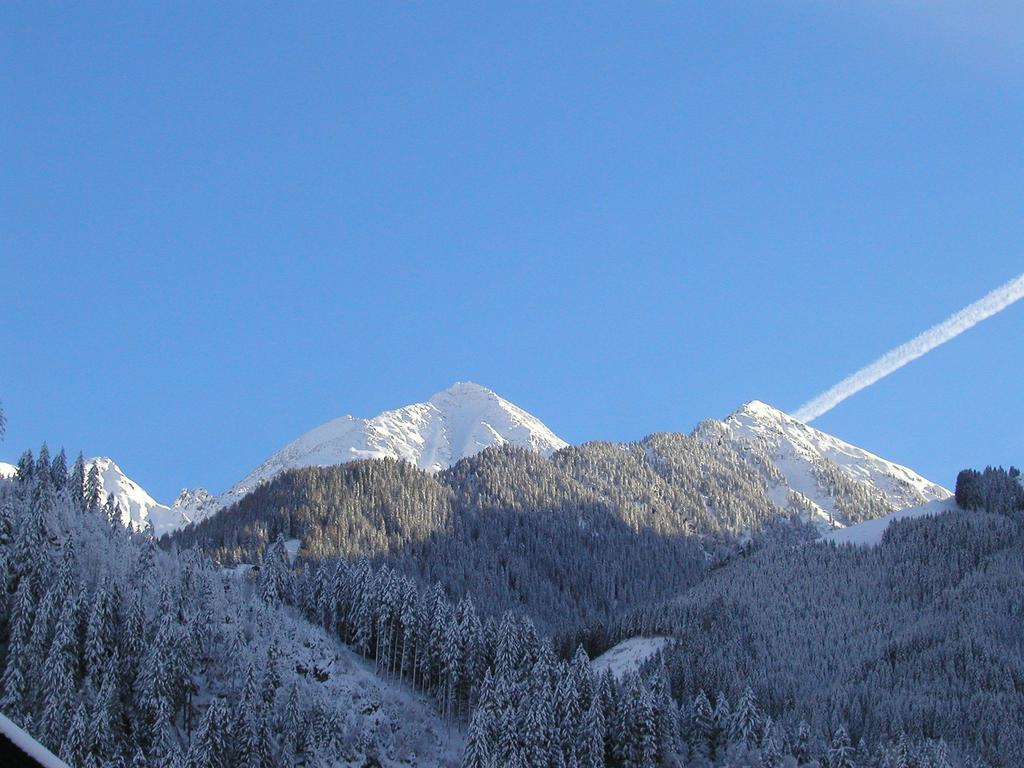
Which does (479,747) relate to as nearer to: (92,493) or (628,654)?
(628,654)

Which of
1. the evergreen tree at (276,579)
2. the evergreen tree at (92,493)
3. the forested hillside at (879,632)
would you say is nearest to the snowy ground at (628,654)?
the forested hillside at (879,632)

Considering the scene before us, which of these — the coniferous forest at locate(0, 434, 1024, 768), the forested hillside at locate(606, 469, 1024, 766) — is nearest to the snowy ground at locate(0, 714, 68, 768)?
the coniferous forest at locate(0, 434, 1024, 768)

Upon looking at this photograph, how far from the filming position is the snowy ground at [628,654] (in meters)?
141

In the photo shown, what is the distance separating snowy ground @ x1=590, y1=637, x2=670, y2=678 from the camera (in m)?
141

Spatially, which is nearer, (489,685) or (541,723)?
(541,723)

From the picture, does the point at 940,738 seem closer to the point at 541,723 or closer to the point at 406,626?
the point at 541,723

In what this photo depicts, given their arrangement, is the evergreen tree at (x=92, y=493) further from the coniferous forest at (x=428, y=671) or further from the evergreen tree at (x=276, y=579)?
the evergreen tree at (x=276, y=579)

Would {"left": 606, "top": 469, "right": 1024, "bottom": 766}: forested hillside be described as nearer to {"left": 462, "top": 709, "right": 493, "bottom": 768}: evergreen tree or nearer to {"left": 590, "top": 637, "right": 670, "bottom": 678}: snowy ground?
{"left": 590, "top": 637, "right": 670, "bottom": 678}: snowy ground

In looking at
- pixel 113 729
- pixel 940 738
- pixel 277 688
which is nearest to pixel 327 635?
pixel 277 688

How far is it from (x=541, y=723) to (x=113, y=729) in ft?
120

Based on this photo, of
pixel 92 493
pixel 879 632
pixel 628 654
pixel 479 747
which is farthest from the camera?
pixel 879 632

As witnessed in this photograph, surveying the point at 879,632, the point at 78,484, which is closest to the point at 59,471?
the point at 78,484

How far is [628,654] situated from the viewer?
146m

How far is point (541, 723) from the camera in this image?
3656 inches
